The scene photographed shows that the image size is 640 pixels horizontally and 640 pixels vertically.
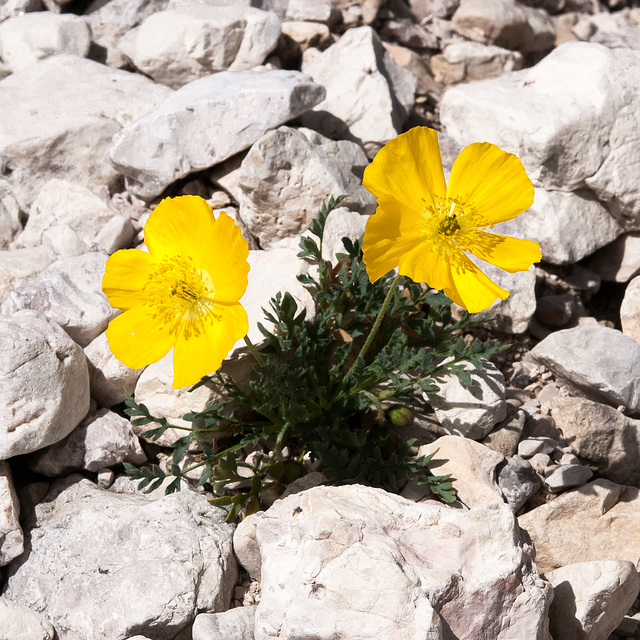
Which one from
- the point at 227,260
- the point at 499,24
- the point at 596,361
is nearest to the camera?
the point at 227,260

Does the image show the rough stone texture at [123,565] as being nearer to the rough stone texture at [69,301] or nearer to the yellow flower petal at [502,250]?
the rough stone texture at [69,301]

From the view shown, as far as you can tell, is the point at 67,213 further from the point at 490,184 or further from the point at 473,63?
the point at 473,63

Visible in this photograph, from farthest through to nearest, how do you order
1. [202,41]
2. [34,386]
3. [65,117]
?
[202,41] → [65,117] → [34,386]

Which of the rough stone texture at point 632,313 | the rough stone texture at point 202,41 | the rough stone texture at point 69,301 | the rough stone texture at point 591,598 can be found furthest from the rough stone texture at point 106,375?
the rough stone texture at point 632,313

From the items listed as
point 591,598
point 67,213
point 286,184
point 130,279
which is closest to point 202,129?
point 286,184

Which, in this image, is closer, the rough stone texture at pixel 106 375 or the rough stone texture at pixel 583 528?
the rough stone texture at pixel 583 528

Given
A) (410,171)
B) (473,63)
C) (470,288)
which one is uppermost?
(410,171)
